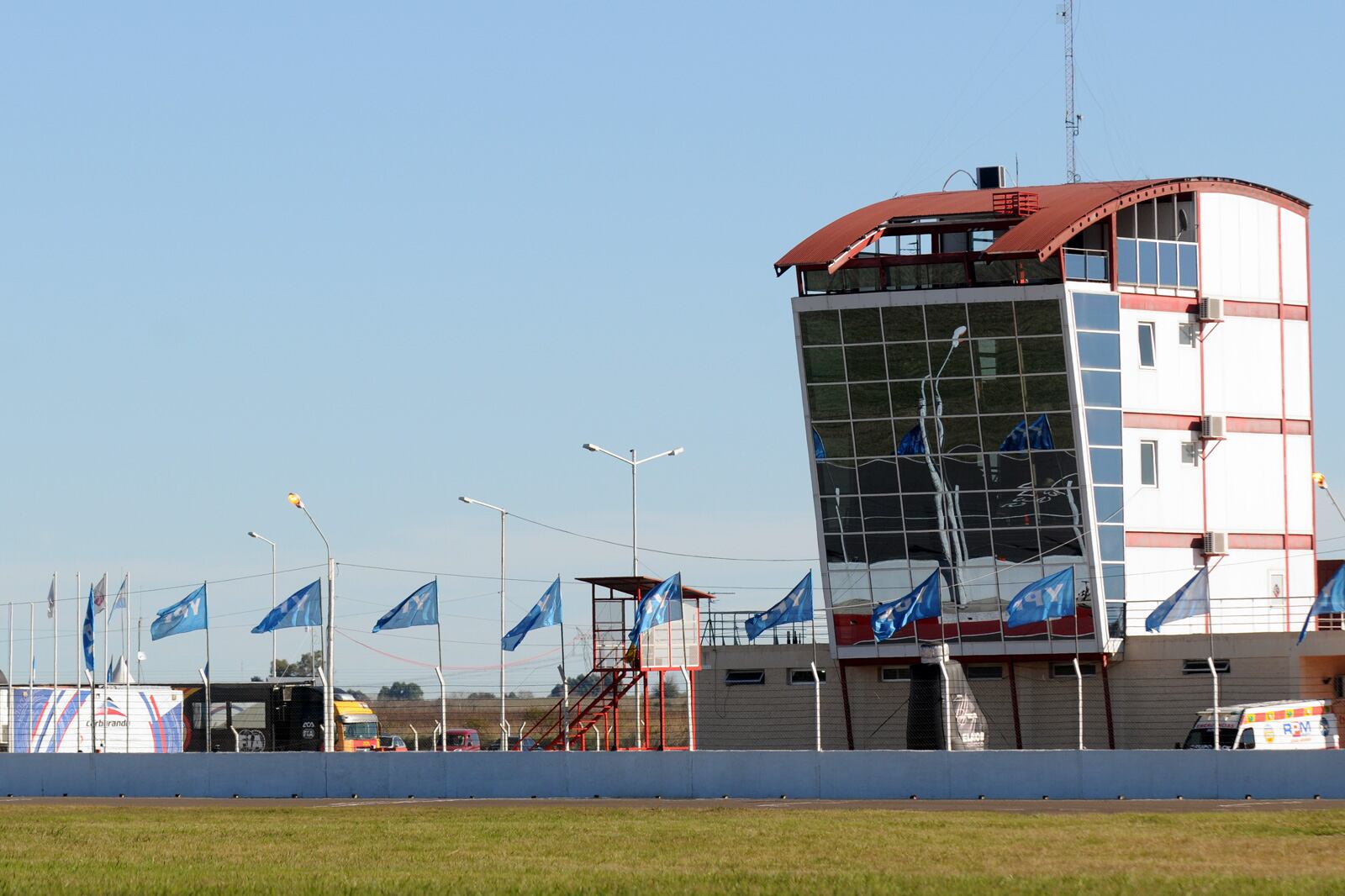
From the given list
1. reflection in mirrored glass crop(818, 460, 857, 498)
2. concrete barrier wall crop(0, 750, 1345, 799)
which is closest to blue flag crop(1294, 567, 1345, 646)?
concrete barrier wall crop(0, 750, 1345, 799)

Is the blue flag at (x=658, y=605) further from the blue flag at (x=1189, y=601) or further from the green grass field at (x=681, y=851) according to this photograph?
the blue flag at (x=1189, y=601)

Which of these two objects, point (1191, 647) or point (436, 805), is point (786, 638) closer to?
point (1191, 647)

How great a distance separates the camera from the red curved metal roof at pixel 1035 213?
52844 mm

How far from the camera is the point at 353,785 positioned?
→ 147 feet

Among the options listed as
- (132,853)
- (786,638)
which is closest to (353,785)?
(132,853)

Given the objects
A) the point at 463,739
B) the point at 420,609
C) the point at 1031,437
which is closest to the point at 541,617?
the point at 420,609

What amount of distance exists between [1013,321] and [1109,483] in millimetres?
5697

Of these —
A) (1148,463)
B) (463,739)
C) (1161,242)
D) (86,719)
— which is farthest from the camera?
(463,739)

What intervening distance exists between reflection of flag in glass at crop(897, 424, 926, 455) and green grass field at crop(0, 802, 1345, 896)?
19.8 metres

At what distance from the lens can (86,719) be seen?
6931cm

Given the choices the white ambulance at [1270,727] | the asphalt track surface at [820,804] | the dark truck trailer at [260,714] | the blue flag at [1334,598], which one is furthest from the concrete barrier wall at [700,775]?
the dark truck trailer at [260,714]

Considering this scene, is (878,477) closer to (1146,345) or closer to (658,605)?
(1146,345)

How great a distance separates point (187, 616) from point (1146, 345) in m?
28.9

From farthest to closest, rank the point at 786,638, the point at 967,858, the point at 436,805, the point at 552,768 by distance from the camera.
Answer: the point at 786,638, the point at 552,768, the point at 436,805, the point at 967,858
